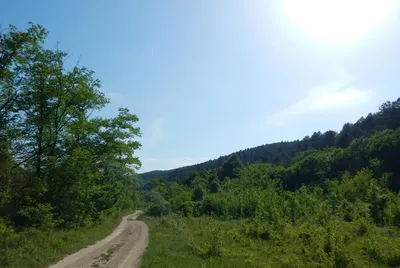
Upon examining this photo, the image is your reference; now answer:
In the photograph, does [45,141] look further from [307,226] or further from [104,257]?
[307,226]

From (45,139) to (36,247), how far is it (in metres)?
9.52

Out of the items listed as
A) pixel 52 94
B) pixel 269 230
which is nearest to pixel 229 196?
pixel 269 230

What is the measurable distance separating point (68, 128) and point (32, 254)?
11.2 meters

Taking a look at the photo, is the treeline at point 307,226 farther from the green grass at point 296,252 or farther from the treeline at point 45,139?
the treeline at point 45,139

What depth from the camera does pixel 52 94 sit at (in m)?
20.8

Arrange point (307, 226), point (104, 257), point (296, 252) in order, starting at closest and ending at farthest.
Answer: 1. point (104, 257)
2. point (296, 252)
3. point (307, 226)

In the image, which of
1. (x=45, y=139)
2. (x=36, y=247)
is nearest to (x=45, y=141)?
(x=45, y=139)

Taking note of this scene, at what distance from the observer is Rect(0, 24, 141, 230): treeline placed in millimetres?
17156

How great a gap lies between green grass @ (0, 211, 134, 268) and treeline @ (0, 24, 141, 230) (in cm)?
134

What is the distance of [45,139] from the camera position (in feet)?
68.0

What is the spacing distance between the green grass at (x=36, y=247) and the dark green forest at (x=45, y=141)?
33 centimetres

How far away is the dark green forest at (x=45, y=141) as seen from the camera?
17047mm

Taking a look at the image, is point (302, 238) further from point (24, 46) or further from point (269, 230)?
point (24, 46)

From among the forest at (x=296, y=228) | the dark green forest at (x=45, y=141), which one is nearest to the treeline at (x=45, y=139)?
the dark green forest at (x=45, y=141)
